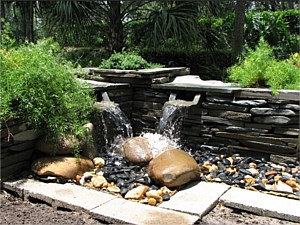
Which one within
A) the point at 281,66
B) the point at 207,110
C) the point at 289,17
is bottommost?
the point at 207,110

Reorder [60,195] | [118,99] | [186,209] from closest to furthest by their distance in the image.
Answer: [186,209], [60,195], [118,99]

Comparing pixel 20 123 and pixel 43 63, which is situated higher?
pixel 43 63

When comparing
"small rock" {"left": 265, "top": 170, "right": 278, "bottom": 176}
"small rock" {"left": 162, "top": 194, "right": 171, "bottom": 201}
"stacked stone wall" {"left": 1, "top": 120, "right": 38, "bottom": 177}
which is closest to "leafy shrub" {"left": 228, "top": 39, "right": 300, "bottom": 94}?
"small rock" {"left": 265, "top": 170, "right": 278, "bottom": 176}

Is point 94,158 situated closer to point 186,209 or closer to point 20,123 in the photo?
point 20,123

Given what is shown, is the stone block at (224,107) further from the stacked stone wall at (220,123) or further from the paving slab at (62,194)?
the paving slab at (62,194)

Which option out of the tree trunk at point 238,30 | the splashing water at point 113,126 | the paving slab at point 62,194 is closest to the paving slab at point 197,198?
the paving slab at point 62,194

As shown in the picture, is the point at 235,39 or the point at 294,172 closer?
the point at 294,172

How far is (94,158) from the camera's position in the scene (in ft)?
12.3

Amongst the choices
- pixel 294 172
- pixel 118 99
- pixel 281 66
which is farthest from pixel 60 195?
pixel 281 66

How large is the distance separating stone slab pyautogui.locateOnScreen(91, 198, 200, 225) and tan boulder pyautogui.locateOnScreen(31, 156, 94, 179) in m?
0.62

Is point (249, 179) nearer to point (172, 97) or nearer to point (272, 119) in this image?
point (272, 119)

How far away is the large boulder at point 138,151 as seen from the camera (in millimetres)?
3594

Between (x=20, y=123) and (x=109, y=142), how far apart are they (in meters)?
1.22

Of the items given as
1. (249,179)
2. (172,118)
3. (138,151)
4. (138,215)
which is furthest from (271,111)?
(138,215)
